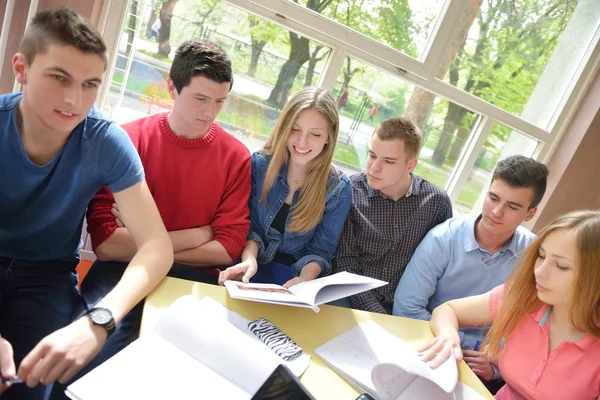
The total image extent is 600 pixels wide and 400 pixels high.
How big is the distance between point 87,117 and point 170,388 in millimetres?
804

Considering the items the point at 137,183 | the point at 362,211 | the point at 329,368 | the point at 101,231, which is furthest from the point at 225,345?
the point at 362,211

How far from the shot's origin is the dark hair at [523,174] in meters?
1.60

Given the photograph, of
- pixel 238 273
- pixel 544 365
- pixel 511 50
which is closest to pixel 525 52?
pixel 511 50

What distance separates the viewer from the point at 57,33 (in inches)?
39.3

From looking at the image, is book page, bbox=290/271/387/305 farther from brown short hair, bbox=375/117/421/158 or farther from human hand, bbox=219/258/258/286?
brown short hair, bbox=375/117/421/158

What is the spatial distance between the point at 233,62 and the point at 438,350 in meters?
1.63

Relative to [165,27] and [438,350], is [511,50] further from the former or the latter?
[438,350]

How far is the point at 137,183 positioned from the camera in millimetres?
1163

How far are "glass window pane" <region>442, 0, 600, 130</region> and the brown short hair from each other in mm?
781

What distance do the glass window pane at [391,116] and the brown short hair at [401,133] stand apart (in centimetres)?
56

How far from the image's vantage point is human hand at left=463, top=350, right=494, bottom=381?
4.43 feet

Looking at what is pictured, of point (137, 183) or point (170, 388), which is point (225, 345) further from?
point (137, 183)

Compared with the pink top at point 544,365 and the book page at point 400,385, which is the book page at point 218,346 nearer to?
the book page at point 400,385

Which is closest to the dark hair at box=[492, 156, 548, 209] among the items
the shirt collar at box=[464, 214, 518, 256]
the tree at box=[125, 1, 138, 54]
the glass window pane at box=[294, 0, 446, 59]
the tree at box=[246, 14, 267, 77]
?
the shirt collar at box=[464, 214, 518, 256]
